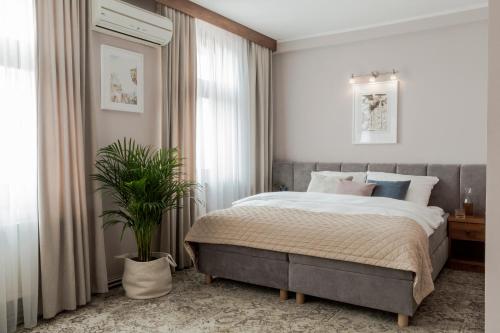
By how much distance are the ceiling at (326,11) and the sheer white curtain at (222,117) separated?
355 millimetres

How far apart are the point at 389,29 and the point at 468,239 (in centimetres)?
251

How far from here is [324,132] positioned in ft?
17.1

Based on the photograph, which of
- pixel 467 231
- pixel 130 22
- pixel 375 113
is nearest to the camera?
pixel 130 22

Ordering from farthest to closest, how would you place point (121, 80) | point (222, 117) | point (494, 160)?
point (222, 117)
point (121, 80)
point (494, 160)

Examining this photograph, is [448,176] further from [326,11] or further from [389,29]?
[326,11]

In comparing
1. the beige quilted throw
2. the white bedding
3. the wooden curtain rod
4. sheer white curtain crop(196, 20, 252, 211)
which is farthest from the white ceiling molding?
the beige quilted throw

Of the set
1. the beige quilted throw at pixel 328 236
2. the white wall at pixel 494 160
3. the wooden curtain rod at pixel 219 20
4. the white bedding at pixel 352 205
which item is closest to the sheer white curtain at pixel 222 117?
the wooden curtain rod at pixel 219 20

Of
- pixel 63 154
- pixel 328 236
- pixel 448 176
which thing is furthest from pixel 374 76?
pixel 63 154

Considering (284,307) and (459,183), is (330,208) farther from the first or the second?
(459,183)

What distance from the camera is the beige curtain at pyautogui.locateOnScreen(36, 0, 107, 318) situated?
110 inches

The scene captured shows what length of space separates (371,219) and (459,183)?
1759 millimetres

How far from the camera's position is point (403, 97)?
464cm

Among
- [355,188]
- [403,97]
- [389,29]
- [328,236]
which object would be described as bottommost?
[328,236]

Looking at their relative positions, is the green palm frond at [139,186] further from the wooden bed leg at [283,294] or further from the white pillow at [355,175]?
the white pillow at [355,175]
